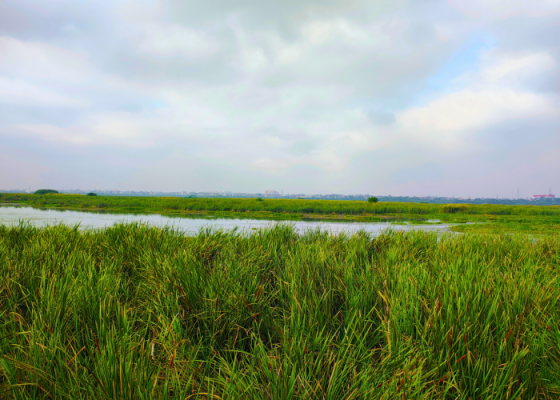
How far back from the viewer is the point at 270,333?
3.03 meters

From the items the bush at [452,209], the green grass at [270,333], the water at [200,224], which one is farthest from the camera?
the bush at [452,209]

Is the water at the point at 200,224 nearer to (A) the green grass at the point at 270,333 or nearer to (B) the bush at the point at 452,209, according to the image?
(A) the green grass at the point at 270,333

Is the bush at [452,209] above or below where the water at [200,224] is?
above

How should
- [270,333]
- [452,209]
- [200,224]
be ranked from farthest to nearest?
[452,209]
[200,224]
[270,333]

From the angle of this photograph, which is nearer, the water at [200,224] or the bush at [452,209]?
the water at [200,224]

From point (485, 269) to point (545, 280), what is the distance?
68cm

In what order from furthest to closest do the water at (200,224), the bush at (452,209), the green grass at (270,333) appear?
the bush at (452,209), the water at (200,224), the green grass at (270,333)

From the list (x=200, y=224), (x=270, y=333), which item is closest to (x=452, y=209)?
(x=200, y=224)

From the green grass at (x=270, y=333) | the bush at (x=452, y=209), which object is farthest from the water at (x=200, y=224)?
the bush at (x=452, y=209)

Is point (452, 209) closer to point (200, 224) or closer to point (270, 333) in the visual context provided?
point (200, 224)

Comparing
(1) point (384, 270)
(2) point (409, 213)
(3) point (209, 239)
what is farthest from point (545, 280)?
(2) point (409, 213)

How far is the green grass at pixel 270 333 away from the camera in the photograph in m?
1.79

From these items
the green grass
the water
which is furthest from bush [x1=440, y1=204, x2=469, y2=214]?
the green grass

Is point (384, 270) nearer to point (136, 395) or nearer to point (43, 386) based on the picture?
point (136, 395)
